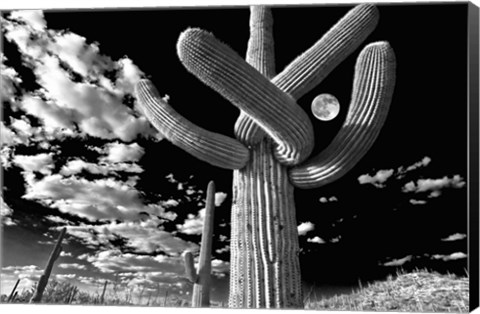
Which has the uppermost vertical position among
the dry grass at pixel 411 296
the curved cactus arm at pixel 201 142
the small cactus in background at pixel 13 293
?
the curved cactus arm at pixel 201 142

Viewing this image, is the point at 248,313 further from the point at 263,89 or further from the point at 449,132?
the point at 449,132

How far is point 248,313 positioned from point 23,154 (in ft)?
8.88

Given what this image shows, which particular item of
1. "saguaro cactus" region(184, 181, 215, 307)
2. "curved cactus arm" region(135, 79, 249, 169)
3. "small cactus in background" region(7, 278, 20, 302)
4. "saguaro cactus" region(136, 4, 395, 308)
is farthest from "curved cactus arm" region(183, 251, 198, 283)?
"small cactus in background" region(7, 278, 20, 302)

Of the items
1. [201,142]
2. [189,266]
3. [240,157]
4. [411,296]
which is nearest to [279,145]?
[240,157]

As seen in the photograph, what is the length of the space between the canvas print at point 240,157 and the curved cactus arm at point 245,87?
0.04 feet

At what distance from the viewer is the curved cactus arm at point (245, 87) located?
13.3 ft

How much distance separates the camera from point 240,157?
4551 mm

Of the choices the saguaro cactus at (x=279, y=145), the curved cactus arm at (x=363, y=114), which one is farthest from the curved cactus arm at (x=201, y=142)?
the curved cactus arm at (x=363, y=114)

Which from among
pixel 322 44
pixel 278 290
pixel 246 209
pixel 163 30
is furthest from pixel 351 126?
pixel 163 30

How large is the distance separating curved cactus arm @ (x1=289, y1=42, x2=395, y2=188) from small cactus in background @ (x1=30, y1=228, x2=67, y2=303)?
103 inches

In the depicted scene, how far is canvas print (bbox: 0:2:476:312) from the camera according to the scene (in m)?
4.50

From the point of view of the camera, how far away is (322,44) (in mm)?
4590

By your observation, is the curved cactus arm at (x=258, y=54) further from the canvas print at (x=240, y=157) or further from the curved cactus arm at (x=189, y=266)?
the curved cactus arm at (x=189, y=266)

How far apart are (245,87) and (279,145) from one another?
63cm
